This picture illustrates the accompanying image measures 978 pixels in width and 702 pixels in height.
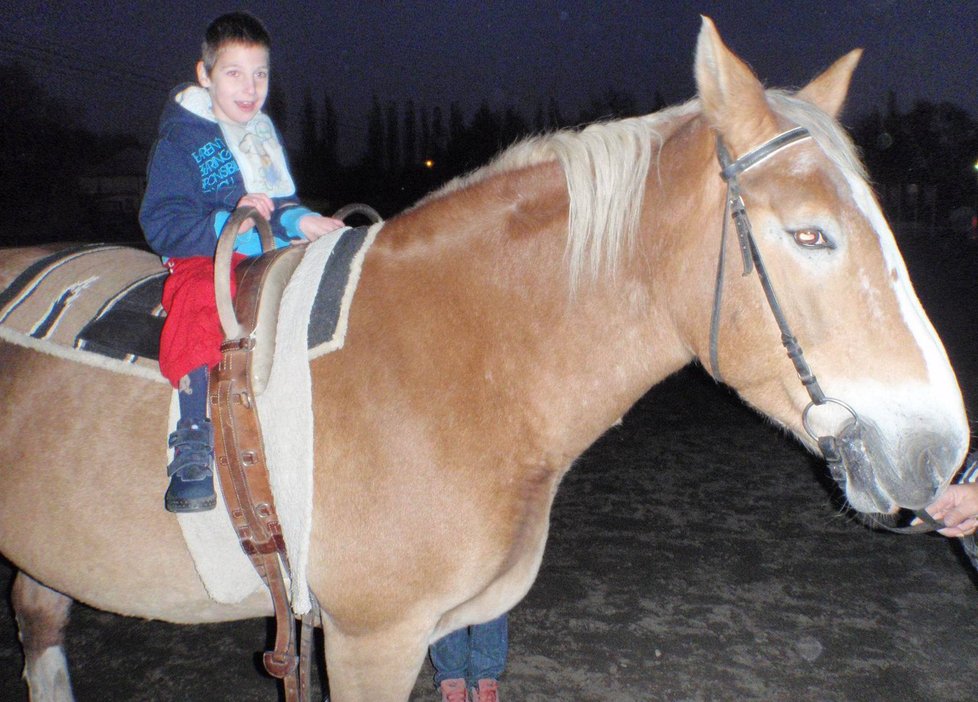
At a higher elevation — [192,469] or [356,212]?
[356,212]

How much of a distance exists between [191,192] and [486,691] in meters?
2.27

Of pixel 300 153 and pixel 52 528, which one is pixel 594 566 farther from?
pixel 300 153

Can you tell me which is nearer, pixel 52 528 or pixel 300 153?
pixel 52 528

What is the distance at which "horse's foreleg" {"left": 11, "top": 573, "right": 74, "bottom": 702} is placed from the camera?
259 cm

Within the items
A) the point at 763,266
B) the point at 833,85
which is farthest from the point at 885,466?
the point at 833,85

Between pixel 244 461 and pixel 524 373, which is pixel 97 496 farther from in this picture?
pixel 524 373

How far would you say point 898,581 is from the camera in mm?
3674

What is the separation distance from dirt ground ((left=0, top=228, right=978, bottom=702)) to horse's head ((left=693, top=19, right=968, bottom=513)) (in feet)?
6.42

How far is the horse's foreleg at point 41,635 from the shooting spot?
8.50ft

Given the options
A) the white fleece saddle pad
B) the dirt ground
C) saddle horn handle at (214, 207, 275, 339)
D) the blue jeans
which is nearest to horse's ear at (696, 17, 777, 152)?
the white fleece saddle pad

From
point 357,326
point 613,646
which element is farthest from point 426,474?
point 613,646

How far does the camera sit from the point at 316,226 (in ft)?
6.77

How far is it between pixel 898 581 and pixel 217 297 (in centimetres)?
408

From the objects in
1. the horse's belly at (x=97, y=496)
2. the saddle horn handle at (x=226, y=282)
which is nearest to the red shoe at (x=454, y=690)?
the horse's belly at (x=97, y=496)
